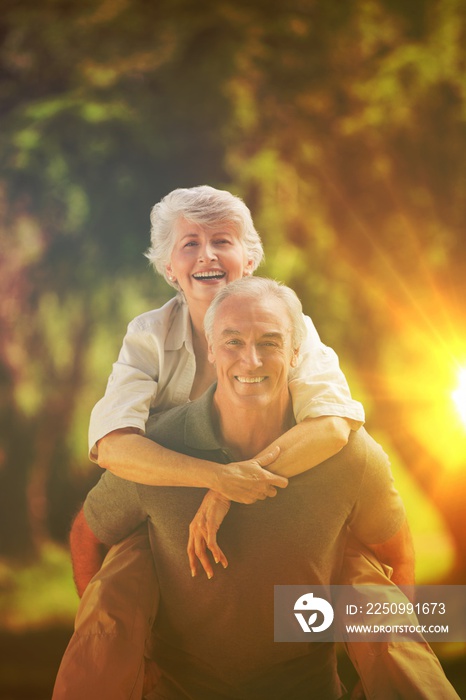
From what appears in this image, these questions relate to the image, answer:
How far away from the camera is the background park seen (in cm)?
289

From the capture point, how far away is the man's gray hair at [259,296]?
270cm

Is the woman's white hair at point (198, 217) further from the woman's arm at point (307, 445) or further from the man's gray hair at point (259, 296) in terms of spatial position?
the woman's arm at point (307, 445)

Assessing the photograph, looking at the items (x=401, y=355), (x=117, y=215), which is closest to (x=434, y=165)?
(x=401, y=355)

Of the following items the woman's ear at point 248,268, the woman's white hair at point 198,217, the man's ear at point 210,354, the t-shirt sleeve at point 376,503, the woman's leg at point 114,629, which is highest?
the woman's white hair at point 198,217

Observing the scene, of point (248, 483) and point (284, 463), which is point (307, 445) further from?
point (248, 483)

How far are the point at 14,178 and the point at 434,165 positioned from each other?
167cm

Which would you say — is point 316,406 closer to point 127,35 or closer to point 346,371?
point 346,371

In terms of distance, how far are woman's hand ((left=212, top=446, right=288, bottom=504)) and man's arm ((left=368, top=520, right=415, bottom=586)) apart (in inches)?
17.5

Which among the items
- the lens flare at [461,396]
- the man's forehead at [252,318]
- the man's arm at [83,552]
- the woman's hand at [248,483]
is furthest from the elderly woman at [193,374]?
the lens flare at [461,396]

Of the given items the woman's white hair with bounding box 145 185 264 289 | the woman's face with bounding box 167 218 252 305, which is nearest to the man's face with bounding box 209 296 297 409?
the woman's face with bounding box 167 218 252 305

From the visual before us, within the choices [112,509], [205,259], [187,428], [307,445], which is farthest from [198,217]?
[112,509]

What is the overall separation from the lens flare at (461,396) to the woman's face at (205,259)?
915 mm

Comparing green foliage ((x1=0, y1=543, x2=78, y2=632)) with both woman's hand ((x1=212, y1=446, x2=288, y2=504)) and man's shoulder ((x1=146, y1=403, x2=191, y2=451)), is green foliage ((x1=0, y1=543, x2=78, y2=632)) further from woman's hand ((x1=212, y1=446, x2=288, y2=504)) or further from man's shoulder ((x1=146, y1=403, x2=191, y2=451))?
woman's hand ((x1=212, y1=446, x2=288, y2=504))

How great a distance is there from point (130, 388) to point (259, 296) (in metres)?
0.58
